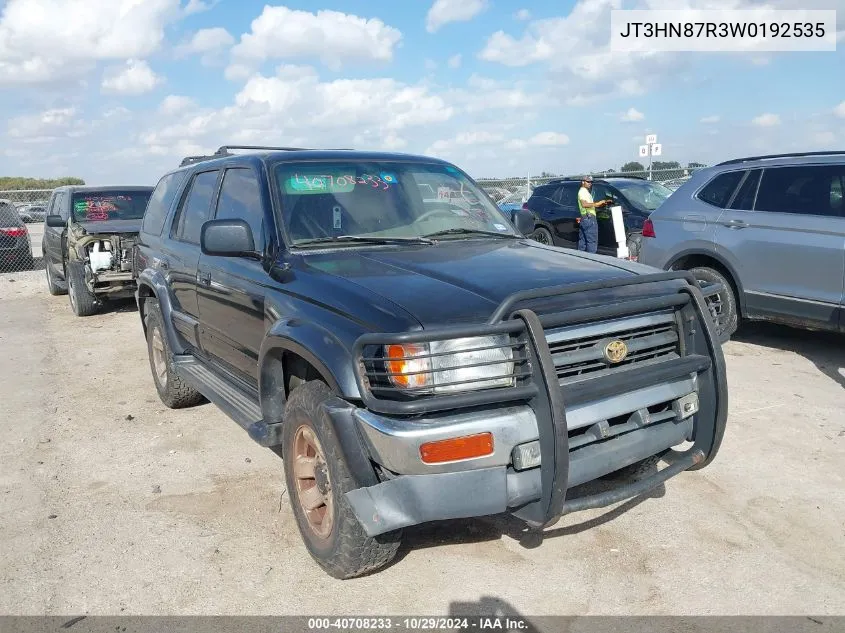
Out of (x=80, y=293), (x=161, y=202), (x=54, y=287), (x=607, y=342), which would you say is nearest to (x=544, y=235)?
(x=80, y=293)

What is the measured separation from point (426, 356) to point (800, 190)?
18.2ft

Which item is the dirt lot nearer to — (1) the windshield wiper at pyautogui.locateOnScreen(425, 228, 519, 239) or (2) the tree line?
(1) the windshield wiper at pyautogui.locateOnScreen(425, 228, 519, 239)

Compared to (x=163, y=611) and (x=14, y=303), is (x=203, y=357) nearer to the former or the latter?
(x=163, y=611)

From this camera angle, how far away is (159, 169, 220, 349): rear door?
477 centimetres

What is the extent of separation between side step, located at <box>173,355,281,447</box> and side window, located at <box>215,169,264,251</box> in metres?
0.90

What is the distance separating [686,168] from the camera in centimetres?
1866

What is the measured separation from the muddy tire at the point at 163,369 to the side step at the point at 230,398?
331mm

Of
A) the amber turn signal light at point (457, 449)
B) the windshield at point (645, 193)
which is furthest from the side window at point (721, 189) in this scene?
the amber turn signal light at point (457, 449)

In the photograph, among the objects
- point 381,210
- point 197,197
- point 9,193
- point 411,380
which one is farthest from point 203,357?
point 9,193

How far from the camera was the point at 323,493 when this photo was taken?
3.14 m

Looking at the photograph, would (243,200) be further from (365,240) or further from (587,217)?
(587,217)

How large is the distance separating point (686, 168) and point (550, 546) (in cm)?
1731

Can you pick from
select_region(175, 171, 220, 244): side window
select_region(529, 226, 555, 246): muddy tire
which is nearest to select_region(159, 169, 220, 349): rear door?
select_region(175, 171, 220, 244): side window

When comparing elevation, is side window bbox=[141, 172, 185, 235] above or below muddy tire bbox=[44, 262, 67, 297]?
above
